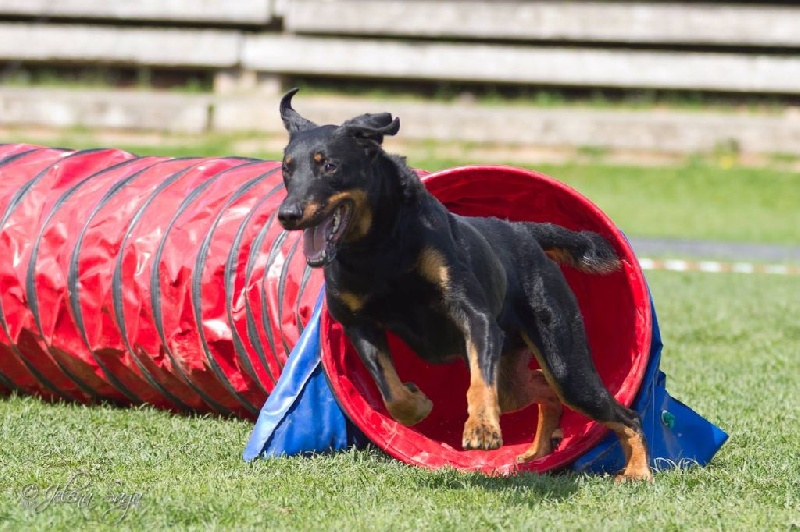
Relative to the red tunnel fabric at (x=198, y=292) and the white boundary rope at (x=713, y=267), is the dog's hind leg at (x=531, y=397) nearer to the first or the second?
the red tunnel fabric at (x=198, y=292)

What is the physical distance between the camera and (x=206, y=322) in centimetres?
552

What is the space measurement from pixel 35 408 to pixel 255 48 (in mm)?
17046

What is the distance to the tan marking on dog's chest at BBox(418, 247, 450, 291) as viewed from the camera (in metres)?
4.20

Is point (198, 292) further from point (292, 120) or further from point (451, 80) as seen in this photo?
point (451, 80)

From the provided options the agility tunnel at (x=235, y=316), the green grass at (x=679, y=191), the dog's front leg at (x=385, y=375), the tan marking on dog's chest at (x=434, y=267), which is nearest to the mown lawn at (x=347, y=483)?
the agility tunnel at (x=235, y=316)

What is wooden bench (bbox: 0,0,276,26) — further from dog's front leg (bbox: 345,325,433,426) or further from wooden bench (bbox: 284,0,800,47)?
dog's front leg (bbox: 345,325,433,426)

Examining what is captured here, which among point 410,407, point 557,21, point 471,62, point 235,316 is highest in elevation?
point 410,407

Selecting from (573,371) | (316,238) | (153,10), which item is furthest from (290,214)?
(153,10)

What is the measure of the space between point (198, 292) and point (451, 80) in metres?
17.5

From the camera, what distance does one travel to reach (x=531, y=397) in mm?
5105

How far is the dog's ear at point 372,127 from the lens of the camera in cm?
413

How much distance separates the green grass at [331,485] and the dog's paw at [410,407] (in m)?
0.24

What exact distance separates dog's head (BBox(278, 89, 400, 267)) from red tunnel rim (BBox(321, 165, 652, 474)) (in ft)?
2.34

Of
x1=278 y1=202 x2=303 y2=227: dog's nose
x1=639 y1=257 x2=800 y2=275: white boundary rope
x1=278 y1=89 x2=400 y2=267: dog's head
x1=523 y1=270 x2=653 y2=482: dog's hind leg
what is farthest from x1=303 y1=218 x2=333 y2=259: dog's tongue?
x1=639 y1=257 x2=800 y2=275: white boundary rope
